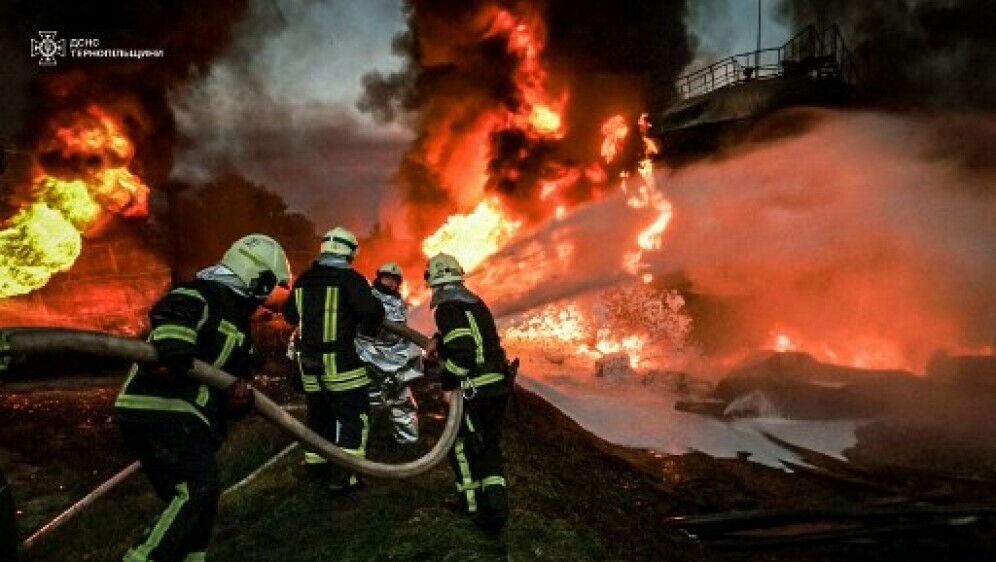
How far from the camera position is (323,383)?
5.41 meters

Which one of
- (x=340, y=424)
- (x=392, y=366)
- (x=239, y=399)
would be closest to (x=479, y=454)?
(x=340, y=424)

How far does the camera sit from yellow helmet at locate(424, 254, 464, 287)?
17.4ft

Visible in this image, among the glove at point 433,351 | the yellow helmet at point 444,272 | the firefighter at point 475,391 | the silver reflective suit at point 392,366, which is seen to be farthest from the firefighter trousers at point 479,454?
the silver reflective suit at point 392,366

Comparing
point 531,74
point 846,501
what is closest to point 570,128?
point 531,74

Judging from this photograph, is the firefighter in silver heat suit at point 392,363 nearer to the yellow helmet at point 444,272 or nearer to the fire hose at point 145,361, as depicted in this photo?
the yellow helmet at point 444,272

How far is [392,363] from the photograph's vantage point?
21.3 ft

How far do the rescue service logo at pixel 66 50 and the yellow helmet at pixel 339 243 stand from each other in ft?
46.4

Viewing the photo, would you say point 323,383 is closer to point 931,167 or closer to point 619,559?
point 619,559

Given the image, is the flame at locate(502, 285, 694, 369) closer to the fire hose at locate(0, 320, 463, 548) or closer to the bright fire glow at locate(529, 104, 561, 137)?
the bright fire glow at locate(529, 104, 561, 137)

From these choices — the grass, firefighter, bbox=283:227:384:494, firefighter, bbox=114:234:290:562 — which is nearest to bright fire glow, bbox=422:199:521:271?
the grass

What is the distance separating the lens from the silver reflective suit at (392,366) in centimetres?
647

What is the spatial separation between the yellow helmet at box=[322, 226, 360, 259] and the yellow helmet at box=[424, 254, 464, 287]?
0.76 m

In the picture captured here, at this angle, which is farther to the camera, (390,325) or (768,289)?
(768,289)

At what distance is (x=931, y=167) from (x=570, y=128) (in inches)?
425
